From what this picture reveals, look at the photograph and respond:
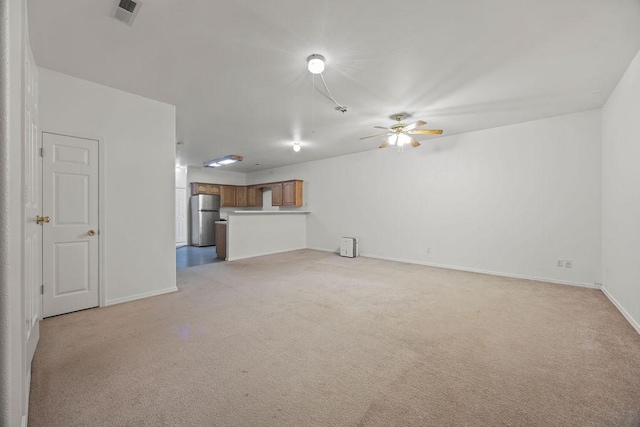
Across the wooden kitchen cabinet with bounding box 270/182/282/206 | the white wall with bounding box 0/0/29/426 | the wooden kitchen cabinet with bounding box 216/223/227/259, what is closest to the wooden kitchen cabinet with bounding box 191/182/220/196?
the wooden kitchen cabinet with bounding box 270/182/282/206

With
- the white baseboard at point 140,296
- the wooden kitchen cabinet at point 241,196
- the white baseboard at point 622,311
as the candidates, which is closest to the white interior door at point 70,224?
the white baseboard at point 140,296

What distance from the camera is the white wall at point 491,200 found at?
4.03 meters

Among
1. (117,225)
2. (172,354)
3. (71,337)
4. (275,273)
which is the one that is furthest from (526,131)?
(71,337)

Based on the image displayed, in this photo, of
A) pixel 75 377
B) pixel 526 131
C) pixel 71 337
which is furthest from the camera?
pixel 526 131

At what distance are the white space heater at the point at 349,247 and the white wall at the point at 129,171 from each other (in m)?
3.94

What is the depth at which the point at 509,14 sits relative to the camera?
2010 millimetres

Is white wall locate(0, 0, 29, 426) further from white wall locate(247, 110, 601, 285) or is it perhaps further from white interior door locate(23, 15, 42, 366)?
white wall locate(247, 110, 601, 285)

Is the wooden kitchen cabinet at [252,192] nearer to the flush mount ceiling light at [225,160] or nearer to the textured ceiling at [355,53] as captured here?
the flush mount ceiling light at [225,160]

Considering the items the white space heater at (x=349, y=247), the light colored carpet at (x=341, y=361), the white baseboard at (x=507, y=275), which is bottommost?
the light colored carpet at (x=341, y=361)

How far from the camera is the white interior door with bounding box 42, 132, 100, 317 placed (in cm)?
285

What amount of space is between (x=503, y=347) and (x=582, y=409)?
71 cm

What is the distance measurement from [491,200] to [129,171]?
5688 mm

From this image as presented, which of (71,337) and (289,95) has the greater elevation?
(289,95)

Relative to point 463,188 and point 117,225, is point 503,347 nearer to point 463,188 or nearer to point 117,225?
point 463,188
